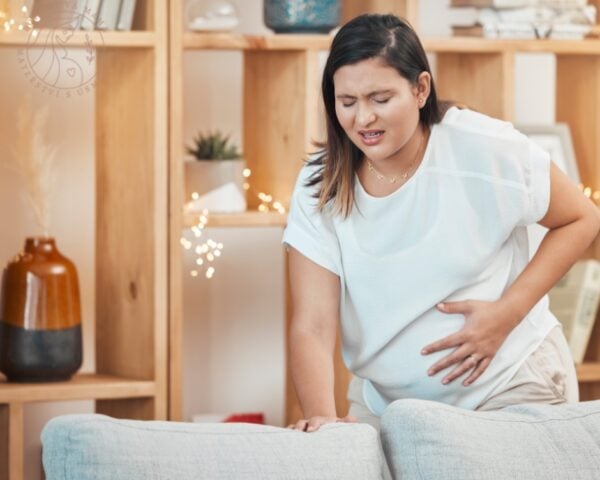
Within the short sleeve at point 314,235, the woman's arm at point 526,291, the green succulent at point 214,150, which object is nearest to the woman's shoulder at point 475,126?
the woman's arm at point 526,291

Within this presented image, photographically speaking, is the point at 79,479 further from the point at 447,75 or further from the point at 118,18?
the point at 447,75

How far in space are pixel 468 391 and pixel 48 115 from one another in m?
1.29

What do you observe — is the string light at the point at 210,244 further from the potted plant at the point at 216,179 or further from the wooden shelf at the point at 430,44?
the wooden shelf at the point at 430,44

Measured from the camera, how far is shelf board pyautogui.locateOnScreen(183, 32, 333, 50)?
2617 millimetres

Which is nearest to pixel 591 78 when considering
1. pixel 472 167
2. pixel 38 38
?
pixel 472 167

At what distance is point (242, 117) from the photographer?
3.02 meters

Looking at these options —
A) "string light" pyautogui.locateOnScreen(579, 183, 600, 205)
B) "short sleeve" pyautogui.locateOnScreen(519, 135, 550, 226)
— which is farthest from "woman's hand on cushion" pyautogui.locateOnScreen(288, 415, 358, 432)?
"string light" pyautogui.locateOnScreen(579, 183, 600, 205)

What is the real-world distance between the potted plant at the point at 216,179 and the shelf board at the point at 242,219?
0.04 metres

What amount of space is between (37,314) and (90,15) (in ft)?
2.14

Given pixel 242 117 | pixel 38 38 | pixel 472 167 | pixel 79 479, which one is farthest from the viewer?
pixel 242 117

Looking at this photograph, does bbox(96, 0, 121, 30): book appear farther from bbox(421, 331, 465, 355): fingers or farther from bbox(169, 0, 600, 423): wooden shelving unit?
bbox(421, 331, 465, 355): fingers

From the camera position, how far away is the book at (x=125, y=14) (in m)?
2.57

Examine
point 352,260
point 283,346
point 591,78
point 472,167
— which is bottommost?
point 283,346

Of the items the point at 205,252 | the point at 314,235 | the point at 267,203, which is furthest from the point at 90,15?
the point at 314,235
